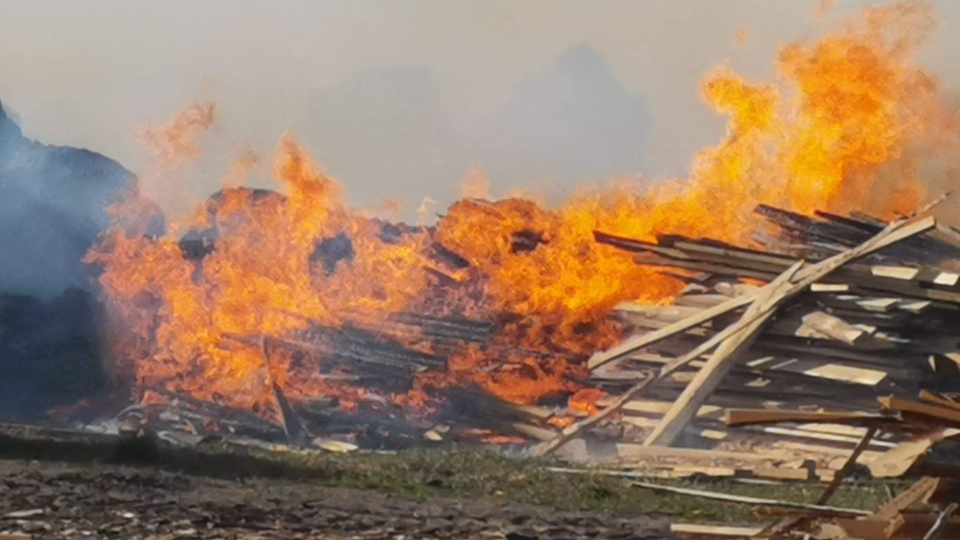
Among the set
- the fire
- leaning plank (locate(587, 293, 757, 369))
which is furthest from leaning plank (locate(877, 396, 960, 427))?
the fire

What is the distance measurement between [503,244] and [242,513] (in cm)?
632

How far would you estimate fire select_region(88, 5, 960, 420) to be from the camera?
1098 centimetres

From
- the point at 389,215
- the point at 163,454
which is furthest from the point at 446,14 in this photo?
the point at 163,454

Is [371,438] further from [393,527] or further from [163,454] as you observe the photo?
[393,527]

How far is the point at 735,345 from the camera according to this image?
8.52 meters

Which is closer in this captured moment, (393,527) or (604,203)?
Result: (393,527)

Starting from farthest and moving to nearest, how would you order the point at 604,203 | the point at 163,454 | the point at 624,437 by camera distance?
1. the point at 604,203
2. the point at 624,437
3. the point at 163,454

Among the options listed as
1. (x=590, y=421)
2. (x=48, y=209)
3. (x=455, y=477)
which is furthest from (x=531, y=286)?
(x=48, y=209)

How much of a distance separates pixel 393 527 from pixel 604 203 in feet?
21.3

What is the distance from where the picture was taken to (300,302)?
11438 mm

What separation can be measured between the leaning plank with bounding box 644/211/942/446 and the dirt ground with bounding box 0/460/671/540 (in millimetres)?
2482

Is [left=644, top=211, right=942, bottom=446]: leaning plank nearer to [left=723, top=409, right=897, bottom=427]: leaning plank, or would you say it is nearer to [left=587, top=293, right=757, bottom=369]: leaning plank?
[left=587, top=293, right=757, bottom=369]: leaning plank

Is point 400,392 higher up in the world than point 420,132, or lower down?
lower down

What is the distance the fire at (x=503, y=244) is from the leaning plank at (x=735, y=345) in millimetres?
1963
